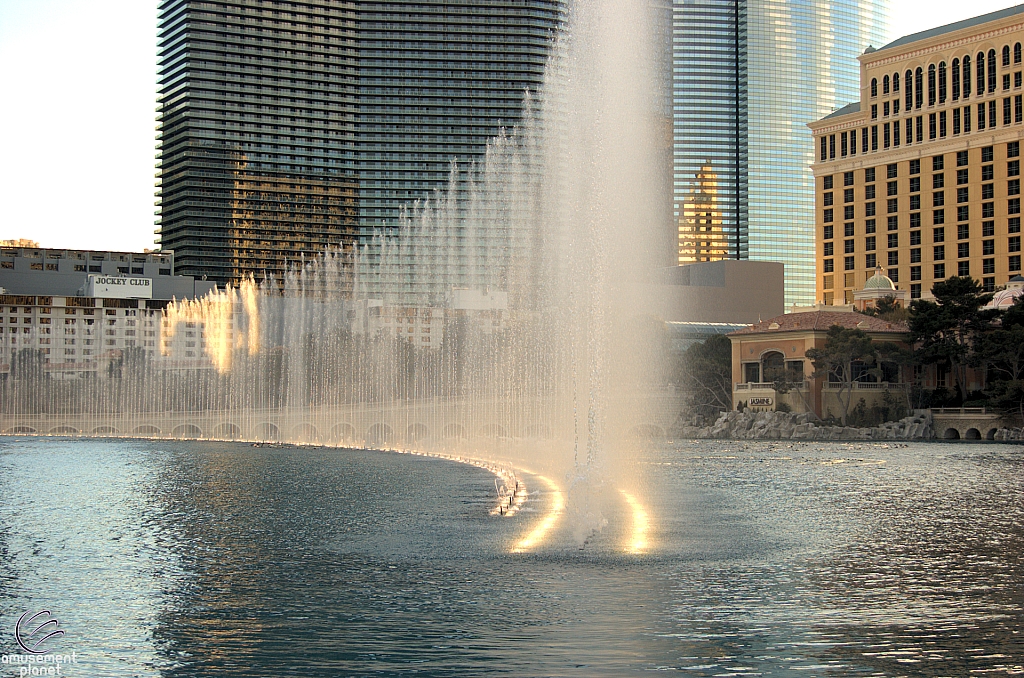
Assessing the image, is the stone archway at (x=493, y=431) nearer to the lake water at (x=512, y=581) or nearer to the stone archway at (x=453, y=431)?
the stone archway at (x=453, y=431)

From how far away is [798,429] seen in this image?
307 ft

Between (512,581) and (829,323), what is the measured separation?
79.8 metres

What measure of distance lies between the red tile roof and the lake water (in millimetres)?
53669

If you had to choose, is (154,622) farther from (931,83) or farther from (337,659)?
(931,83)

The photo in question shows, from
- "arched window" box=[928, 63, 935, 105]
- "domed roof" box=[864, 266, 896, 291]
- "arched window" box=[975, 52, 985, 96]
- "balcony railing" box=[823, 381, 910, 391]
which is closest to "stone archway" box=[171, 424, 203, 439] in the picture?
"balcony railing" box=[823, 381, 910, 391]

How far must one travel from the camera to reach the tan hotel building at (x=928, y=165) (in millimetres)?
124125

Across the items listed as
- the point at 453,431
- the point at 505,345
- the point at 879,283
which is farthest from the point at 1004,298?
the point at 453,431

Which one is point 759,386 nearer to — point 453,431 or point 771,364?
point 771,364

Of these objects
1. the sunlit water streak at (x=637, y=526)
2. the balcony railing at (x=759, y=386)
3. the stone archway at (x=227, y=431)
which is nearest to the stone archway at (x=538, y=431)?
the sunlit water streak at (x=637, y=526)

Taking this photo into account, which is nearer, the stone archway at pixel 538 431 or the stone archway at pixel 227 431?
the stone archway at pixel 538 431

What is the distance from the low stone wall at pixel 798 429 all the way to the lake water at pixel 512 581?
47.1 meters

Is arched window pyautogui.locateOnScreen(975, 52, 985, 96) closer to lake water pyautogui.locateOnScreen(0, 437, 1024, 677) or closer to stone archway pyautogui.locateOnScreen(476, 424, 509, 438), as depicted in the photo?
stone archway pyautogui.locateOnScreen(476, 424, 509, 438)

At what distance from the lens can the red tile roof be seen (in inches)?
3831

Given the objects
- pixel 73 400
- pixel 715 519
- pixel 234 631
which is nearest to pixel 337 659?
pixel 234 631
